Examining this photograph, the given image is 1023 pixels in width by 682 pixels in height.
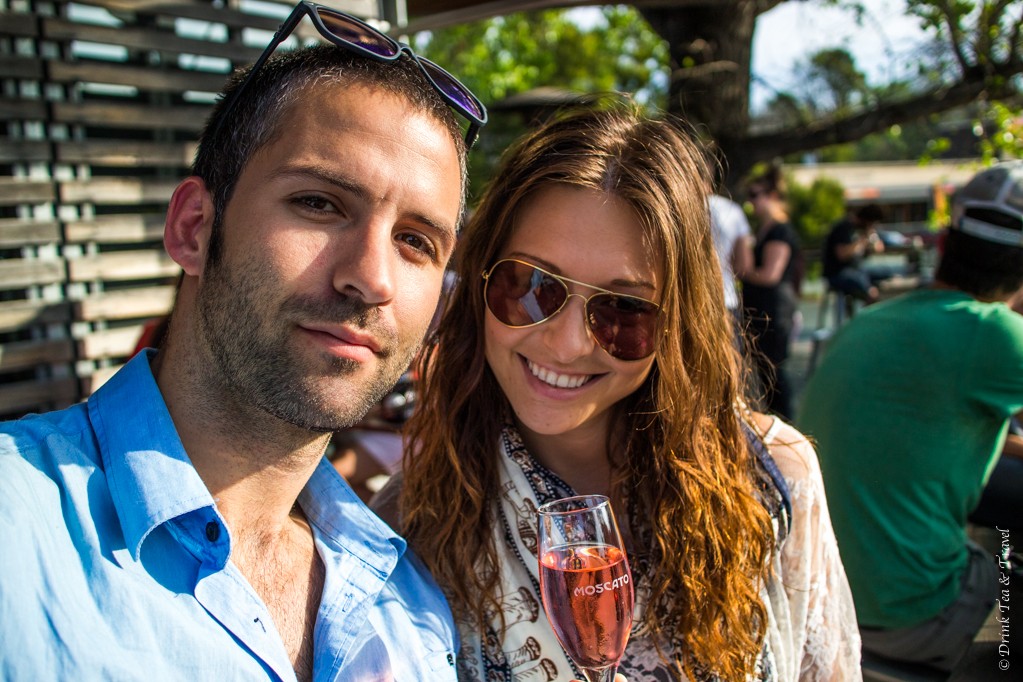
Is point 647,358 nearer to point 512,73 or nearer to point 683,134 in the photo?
point 683,134

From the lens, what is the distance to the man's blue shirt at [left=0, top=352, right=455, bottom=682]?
48.6 inches

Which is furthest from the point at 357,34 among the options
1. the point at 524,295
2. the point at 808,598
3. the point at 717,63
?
the point at 717,63

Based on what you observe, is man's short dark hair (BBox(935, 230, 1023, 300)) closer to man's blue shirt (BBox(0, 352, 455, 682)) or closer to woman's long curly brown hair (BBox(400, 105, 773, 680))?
woman's long curly brown hair (BBox(400, 105, 773, 680))

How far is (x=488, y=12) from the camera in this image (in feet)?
16.2

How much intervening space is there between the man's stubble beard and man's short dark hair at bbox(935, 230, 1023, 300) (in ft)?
9.44

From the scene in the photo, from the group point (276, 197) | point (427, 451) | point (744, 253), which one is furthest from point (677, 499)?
point (744, 253)

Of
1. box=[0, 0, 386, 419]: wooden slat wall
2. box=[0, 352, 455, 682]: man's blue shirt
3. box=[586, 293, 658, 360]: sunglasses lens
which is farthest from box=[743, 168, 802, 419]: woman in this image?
box=[0, 352, 455, 682]: man's blue shirt

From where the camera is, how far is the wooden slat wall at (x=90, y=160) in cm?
395

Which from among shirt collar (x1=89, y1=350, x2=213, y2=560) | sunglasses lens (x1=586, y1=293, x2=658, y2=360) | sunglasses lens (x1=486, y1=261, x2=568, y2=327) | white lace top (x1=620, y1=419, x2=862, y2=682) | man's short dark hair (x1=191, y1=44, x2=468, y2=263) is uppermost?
man's short dark hair (x1=191, y1=44, x2=468, y2=263)

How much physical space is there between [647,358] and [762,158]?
4.77 m

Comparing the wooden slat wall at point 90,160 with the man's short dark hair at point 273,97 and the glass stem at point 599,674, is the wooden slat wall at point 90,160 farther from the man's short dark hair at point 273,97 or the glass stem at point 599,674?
the glass stem at point 599,674

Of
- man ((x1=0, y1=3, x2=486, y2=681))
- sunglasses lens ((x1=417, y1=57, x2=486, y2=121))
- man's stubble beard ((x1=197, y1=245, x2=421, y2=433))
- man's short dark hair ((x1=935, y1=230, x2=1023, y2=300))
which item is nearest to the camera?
man ((x1=0, y1=3, x2=486, y2=681))

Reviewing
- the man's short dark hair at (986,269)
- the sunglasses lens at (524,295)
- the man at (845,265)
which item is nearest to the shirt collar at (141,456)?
the sunglasses lens at (524,295)

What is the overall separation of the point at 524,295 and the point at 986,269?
238 centimetres
